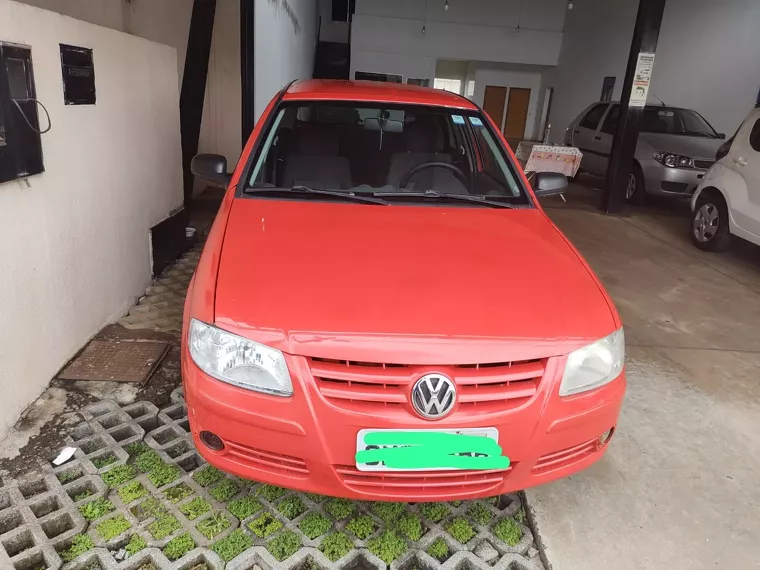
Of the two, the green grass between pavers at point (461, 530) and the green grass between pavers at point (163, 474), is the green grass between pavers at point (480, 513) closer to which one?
the green grass between pavers at point (461, 530)

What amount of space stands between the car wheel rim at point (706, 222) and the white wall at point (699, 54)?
5.30m

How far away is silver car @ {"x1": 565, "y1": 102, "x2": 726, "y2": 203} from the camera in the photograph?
7945mm

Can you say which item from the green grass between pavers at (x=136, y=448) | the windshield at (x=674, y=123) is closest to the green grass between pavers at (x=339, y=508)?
the green grass between pavers at (x=136, y=448)

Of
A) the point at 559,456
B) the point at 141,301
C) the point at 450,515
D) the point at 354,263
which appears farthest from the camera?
the point at 141,301

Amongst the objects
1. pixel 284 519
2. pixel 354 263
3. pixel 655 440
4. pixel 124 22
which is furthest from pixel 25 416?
pixel 124 22

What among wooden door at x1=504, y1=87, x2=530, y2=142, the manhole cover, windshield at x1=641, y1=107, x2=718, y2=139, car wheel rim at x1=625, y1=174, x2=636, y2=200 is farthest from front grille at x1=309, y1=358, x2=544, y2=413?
wooden door at x1=504, y1=87, x2=530, y2=142

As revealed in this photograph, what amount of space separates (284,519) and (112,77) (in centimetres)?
290

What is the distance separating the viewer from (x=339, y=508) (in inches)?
86.8

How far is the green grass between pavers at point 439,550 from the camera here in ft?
6.69

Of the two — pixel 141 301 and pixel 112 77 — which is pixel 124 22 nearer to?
pixel 112 77

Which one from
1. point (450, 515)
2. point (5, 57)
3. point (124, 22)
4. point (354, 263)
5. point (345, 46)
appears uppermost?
point (345, 46)

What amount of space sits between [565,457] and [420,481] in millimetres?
524

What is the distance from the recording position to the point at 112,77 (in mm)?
3531

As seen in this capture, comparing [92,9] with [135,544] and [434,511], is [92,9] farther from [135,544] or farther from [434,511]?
[434,511]
